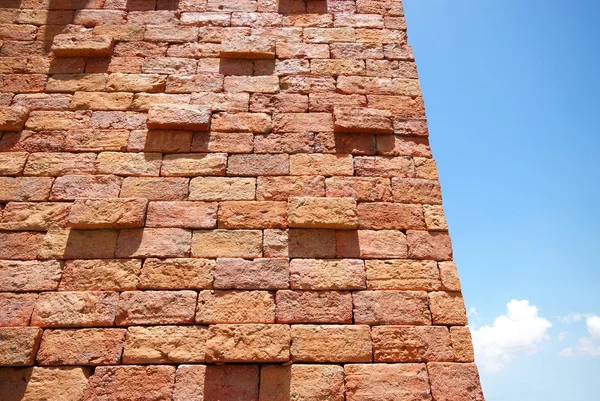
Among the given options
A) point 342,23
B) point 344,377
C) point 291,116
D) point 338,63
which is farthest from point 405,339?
point 342,23

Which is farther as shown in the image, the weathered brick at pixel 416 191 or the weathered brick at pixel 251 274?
the weathered brick at pixel 416 191

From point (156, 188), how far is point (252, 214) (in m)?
0.84

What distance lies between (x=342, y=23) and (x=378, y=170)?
188 centimetres

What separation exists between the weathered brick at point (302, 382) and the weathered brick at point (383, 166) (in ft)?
5.23

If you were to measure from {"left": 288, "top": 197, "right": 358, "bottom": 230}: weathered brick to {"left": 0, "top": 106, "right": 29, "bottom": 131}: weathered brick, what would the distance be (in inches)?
98.9

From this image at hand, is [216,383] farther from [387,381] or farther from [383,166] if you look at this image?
[383,166]

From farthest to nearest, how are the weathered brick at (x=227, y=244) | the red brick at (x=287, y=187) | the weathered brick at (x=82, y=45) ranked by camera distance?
1. the weathered brick at (x=82, y=45)
2. the red brick at (x=287, y=187)
3. the weathered brick at (x=227, y=244)

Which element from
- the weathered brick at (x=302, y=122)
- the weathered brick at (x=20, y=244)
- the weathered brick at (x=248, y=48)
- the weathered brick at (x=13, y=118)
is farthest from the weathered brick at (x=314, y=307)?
the weathered brick at (x=13, y=118)

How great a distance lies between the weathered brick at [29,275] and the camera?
2.61 m

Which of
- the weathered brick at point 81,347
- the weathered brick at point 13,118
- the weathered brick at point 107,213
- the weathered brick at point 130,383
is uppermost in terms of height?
the weathered brick at point 13,118

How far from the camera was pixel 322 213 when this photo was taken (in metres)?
2.89

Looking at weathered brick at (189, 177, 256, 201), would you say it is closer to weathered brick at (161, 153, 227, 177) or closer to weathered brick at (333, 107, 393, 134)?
weathered brick at (161, 153, 227, 177)

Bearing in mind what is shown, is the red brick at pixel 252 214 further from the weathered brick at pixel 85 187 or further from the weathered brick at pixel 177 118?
the weathered brick at pixel 85 187

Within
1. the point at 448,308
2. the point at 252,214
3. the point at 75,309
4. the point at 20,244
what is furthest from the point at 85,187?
the point at 448,308
